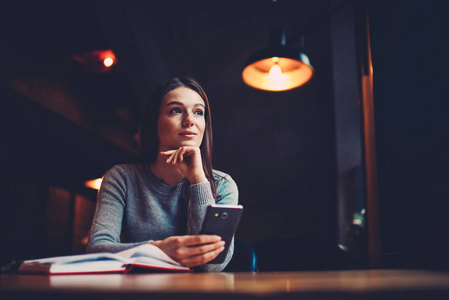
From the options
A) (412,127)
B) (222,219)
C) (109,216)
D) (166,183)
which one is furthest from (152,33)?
(222,219)

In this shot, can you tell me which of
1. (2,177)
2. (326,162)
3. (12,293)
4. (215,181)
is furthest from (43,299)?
(326,162)

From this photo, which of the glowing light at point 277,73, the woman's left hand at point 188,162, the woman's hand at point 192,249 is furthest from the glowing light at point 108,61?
the woman's hand at point 192,249

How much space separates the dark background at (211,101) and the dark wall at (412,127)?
0.02 m

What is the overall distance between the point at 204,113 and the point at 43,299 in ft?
5.16

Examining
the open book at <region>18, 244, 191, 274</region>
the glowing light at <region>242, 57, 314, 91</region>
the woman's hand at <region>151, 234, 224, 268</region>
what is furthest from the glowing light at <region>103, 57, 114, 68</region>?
the open book at <region>18, 244, 191, 274</region>

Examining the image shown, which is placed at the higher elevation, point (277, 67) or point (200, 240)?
point (277, 67)

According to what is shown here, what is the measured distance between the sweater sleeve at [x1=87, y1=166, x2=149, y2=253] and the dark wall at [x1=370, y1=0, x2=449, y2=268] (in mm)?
1376

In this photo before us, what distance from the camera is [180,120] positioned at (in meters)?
1.76

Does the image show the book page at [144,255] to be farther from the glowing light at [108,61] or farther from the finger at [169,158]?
the glowing light at [108,61]

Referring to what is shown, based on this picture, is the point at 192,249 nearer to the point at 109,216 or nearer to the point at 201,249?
the point at 201,249

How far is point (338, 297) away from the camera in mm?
346

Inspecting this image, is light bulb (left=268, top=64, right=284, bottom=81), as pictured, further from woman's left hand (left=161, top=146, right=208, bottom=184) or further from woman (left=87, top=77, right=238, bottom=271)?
woman's left hand (left=161, top=146, right=208, bottom=184)

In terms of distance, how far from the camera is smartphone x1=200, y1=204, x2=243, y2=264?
1.01 m

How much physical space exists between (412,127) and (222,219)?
1326mm
